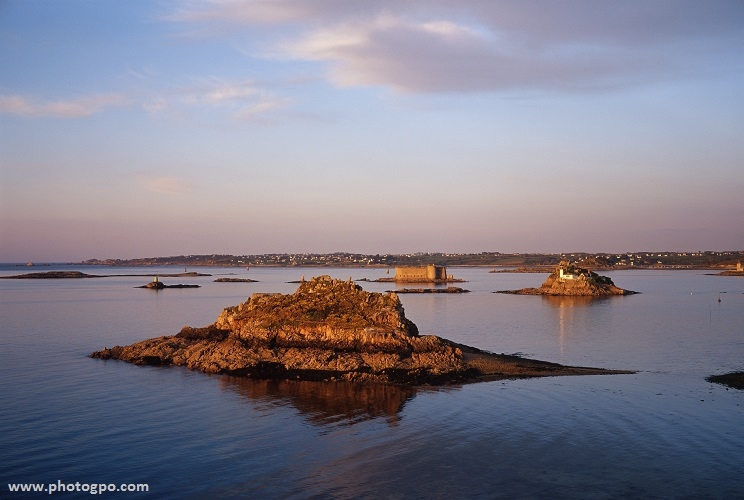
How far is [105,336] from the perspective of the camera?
43.5 meters

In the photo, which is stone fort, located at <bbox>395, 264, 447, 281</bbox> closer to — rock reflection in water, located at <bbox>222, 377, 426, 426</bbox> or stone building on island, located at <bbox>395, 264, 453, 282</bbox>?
stone building on island, located at <bbox>395, 264, 453, 282</bbox>

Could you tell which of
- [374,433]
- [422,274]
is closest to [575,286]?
[422,274]

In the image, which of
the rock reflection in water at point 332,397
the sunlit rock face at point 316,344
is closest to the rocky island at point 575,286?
the sunlit rock face at point 316,344

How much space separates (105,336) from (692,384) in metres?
34.5

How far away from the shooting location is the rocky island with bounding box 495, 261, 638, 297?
98.3m

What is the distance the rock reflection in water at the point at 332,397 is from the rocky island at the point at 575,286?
76.7 meters

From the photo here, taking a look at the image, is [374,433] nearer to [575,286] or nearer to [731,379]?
[731,379]

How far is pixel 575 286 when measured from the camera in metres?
99.7

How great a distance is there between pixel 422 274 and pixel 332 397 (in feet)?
414

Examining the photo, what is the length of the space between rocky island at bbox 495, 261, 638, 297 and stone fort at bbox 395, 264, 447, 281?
1783 inches

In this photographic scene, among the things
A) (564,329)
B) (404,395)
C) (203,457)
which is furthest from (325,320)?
(564,329)

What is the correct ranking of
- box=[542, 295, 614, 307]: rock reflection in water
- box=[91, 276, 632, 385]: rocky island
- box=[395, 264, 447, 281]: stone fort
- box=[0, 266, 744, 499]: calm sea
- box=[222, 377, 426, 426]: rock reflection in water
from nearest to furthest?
box=[0, 266, 744, 499]: calm sea
box=[222, 377, 426, 426]: rock reflection in water
box=[91, 276, 632, 385]: rocky island
box=[542, 295, 614, 307]: rock reflection in water
box=[395, 264, 447, 281]: stone fort

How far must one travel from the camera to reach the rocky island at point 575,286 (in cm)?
9831

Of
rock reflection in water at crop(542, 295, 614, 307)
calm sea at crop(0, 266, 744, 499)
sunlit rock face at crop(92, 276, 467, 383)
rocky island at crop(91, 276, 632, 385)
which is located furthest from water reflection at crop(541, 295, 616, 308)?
sunlit rock face at crop(92, 276, 467, 383)
